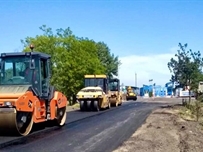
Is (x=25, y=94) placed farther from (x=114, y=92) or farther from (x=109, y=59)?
(x=109, y=59)

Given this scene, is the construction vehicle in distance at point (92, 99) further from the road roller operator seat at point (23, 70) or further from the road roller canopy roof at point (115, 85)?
the road roller operator seat at point (23, 70)

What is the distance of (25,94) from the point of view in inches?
569

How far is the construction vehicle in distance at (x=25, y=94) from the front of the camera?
13869 millimetres

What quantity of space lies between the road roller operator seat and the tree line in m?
30.5

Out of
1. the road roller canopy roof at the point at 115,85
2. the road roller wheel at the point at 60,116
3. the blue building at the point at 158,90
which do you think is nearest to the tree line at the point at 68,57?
the road roller canopy roof at the point at 115,85

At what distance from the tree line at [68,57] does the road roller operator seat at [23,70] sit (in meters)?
30.5

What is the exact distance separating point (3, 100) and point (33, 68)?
179cm

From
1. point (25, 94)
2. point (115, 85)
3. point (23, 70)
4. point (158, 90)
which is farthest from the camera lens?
point (158, 90)

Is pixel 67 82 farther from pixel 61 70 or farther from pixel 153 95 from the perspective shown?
pixel 153 95

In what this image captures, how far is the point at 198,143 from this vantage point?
1228cm

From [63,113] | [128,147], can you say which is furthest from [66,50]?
[128,147]

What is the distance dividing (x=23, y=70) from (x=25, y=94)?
1.49 metres

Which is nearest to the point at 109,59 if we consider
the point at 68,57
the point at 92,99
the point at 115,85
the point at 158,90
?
the point at 158,90

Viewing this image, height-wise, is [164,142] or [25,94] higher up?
[25,94]
